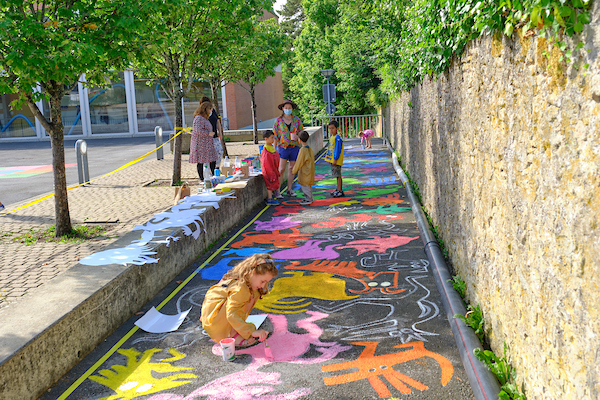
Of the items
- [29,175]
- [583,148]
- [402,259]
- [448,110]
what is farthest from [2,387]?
[29,175]

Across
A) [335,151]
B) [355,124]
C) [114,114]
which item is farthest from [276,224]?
[114,114]

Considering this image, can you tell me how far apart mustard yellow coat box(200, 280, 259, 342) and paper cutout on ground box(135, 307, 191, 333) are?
56cm

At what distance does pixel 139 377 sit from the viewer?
389 centimetres

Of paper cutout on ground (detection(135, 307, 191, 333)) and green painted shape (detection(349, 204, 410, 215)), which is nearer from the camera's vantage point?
paper cutout on ground (detection(135, 307, 191, 333))

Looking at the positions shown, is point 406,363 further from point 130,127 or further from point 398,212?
point 130,127

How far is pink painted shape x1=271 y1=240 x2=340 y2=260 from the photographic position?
6.71 meters

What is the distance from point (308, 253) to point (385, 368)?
3118mm

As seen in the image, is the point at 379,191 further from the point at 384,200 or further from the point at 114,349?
the point at 114,349

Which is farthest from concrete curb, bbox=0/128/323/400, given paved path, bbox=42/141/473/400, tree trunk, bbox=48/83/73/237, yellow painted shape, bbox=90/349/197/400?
tree trunk, bbox=48/83/73/237

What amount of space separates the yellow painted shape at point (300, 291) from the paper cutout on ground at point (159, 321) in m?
0.76

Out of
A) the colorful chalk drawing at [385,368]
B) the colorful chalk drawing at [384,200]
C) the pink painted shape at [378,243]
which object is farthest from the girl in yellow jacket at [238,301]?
the colorful chalk drawing at [384,200]

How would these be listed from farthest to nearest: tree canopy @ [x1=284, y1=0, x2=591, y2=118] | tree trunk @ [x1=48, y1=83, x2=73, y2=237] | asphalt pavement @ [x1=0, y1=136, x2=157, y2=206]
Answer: asphalt pavement @ [x1=0, y1=136, x2=157, y2=206] → tree trunk @ [x1=48, y1=83, x2=73, y2=237] → tree canopy @ [x1=284, y1=0, x2=591, y2=118]

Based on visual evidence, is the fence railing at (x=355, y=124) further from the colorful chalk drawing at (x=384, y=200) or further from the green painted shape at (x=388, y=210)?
the green painted shape at (x=388, y=210)

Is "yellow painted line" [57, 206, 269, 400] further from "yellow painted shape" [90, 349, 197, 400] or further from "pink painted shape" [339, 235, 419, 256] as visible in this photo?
"pink painted shape" [339, 235, 419, 256]
